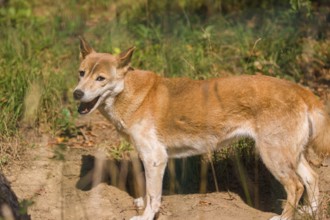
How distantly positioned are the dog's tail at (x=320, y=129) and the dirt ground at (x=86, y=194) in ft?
1.88

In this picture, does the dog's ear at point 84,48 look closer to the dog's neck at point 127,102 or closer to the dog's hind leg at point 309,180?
the dog's neck at point 127,102

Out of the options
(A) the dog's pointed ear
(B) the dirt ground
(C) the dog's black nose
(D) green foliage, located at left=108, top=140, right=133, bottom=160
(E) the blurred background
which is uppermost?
(A) the dog's pointed ear

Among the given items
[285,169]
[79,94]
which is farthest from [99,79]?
[285,169]

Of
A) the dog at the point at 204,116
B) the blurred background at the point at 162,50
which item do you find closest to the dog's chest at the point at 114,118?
the dog at the point at 204,116

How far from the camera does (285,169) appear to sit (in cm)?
587

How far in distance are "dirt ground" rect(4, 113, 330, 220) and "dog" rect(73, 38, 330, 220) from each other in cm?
41

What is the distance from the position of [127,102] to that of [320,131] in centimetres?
175

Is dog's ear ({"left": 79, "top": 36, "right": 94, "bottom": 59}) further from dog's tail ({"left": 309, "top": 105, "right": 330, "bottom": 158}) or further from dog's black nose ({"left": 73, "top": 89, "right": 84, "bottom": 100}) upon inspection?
dog's tail ({"left": 309, "top": 105, "right": 330, "bottom": 158})

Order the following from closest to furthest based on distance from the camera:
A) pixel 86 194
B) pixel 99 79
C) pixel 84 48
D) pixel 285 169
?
pixel 285 169 → pixel 99 79 → pixel 84 48 → pixel 86 194

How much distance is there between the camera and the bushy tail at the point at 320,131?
5.93 m

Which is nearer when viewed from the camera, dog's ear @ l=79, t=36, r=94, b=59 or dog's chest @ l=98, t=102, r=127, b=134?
dog's chest @ l=98, t=102, r=127, b=134

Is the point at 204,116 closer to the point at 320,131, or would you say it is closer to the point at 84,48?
the point at 320,131

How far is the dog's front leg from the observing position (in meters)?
6.10

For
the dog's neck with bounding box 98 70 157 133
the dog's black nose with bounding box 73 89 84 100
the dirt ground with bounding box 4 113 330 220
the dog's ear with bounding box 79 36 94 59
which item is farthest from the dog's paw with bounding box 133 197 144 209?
the dog's ear with bounding box 79 36 94 59
